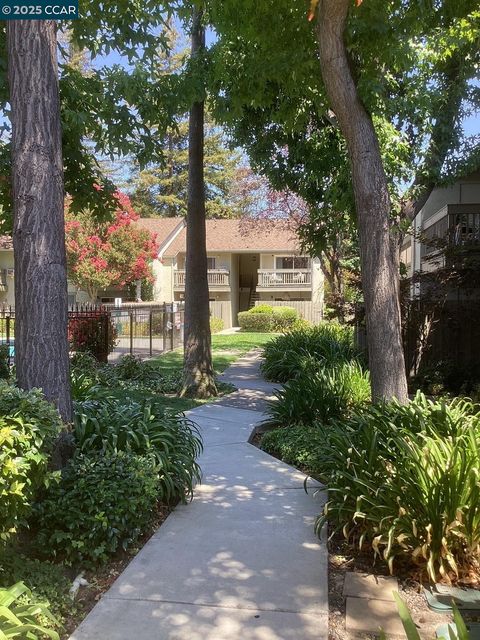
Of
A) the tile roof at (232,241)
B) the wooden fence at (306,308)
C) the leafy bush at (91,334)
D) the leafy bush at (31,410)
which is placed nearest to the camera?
the leafy bush at (31,410)

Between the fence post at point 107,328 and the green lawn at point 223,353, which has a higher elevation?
the fence post at point 107,328

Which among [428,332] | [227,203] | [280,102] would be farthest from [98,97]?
[227,203]

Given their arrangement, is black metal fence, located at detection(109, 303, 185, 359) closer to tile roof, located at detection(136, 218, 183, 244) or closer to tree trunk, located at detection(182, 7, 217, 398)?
tree trunk, located at detection(182, 7, 217, 398)

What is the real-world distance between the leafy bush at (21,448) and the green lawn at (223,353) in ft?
34.3

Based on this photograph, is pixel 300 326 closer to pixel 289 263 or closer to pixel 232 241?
pixel 232 241

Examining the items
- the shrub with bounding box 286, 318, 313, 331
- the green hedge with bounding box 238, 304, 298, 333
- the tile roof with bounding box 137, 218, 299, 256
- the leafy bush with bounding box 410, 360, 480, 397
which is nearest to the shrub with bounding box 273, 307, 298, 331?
the green hedge with bounding box 238, 304, 298, 333

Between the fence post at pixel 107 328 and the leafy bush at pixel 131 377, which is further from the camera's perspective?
the fence post at pixel 107 328

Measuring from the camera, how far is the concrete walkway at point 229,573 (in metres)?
3.17

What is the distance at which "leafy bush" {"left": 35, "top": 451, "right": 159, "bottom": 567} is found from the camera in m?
3.87

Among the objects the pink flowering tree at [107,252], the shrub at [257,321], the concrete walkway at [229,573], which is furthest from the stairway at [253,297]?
the concrete walkway at [229,573]

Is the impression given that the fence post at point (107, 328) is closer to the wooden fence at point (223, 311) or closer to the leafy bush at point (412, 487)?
the leafy bush at point (412, 487)

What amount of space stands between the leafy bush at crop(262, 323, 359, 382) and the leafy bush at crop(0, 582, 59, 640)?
8.03 meters

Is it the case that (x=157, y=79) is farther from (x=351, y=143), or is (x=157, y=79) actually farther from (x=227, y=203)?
(x=227, y=203)

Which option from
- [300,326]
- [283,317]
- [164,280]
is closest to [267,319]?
[283,317]
